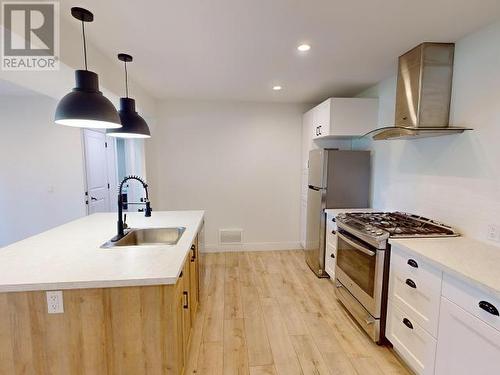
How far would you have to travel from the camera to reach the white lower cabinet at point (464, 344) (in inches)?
49.7

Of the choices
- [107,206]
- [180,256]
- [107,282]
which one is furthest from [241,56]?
[107,206]

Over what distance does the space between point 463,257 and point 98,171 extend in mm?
4684

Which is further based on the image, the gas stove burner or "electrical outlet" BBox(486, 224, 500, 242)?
the gas stove burner

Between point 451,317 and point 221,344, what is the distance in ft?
5.41

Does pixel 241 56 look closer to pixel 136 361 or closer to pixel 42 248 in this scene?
pixel 42 248

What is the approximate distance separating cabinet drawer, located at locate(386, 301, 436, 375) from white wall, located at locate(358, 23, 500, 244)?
2.69 ft

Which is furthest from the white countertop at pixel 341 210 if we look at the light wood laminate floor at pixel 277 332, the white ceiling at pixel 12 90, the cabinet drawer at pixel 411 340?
the white ceiling at pixel 12 90

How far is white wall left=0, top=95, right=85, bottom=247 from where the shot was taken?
3621 mm

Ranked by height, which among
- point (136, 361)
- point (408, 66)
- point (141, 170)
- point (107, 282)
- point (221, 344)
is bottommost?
point (221, 344)

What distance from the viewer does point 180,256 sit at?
1.61m

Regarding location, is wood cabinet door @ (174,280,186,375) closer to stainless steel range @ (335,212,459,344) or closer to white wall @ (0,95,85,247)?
stainless steel range @ (335,212,459,344)

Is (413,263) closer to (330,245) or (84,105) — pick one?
(330,245)

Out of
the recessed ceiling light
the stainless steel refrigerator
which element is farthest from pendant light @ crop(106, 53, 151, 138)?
the stainless steel refrigerator

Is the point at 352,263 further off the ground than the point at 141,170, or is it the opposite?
the point at 141,170
